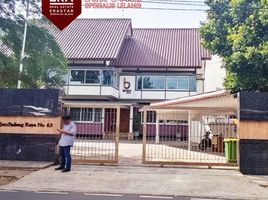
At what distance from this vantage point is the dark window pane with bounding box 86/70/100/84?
103 ft

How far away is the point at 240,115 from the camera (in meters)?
12.3

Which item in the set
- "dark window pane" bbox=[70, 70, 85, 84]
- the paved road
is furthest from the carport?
"dark window pane" bbox=[70, 70, 85, 84]

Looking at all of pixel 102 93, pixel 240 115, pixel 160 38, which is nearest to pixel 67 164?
pixel 240 115

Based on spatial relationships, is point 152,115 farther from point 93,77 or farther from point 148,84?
point 93,77

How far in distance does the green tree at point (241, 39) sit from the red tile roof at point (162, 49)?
15.5 metres

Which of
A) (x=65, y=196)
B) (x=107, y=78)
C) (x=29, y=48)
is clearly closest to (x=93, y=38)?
(x=107, y=78)

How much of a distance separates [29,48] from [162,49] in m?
18.9

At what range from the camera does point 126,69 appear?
33.9 m

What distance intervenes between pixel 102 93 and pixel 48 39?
12825mm

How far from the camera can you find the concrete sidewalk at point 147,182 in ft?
29.5

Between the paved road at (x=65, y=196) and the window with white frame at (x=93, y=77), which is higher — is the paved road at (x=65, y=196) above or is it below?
below

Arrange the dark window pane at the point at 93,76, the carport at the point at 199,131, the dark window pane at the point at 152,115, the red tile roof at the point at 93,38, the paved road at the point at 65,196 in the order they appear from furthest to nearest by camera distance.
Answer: the red tile roof at the point at 93,38, the dark window pane at the point at 93,76, the dark window pane at the point at 152,115, the carport at the point at 199,131, the paved road at the point at 65,196

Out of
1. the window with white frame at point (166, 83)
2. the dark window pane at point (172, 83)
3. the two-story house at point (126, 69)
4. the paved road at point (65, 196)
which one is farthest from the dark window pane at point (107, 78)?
the paved road at point (65, 196)

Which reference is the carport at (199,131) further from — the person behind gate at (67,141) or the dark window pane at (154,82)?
the dark window pane at (154,82)
